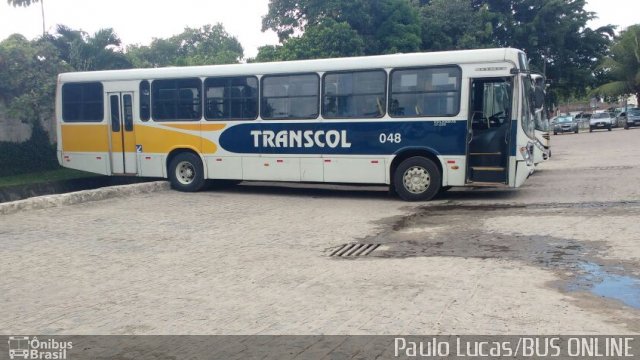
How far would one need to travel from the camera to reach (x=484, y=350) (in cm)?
434

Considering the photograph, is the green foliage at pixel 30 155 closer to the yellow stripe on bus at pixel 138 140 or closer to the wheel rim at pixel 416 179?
the yellow stripe on bus at pixel 138 140

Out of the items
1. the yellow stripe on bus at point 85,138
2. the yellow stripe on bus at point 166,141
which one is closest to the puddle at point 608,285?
the yellow stripe on bus at point 166,141

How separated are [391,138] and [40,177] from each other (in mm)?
15540

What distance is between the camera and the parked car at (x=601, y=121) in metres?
45.0

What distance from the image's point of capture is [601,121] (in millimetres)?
45281

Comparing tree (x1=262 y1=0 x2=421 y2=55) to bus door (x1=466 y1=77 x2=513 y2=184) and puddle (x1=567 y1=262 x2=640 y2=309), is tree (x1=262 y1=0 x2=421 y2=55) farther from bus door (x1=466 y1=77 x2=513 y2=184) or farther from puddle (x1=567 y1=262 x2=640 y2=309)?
puddle (x1=567 y1=262 x2=640 y2=309)

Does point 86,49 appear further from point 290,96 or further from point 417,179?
point 417,179

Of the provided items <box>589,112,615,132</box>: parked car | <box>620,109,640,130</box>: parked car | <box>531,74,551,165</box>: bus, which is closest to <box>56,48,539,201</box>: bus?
<box>531,74,551,165</box>: bus

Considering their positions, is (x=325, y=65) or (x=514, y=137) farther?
(x=325, y=65)

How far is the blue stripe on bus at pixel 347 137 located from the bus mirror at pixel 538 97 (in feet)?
6.39

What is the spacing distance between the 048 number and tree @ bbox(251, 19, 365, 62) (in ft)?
61.3

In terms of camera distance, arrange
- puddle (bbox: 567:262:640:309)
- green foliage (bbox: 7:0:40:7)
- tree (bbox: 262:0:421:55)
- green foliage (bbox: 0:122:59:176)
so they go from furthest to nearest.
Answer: tree (bbox: 262:0:421:55)
green foliage (bbox: 7:0:40:7)
green foliage (bbox: 0:122:59:176)
puddle (bbox: 567:262:640:309)

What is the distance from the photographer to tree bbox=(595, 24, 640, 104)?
4650 centimetres

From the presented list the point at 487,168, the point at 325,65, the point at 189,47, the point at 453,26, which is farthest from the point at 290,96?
the point at 189,47
